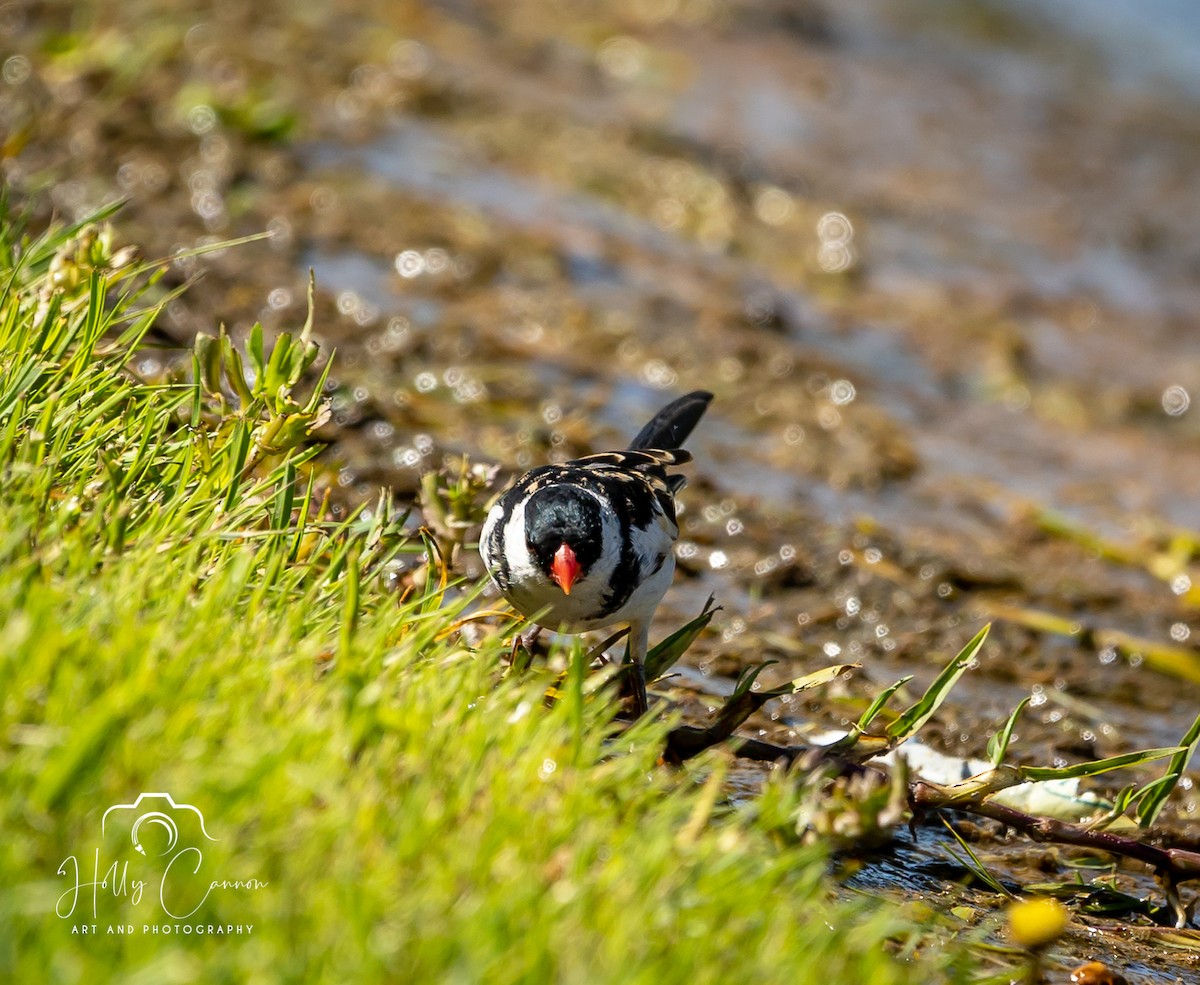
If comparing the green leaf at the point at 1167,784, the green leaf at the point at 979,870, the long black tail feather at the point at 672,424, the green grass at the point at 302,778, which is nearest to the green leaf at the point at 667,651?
the green grass at the point at 302,778

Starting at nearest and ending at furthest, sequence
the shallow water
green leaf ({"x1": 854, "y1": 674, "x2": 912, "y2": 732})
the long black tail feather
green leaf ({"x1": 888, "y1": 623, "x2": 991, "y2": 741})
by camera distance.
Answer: green leaf ({"x1": 854, "y1": 674, "x2": 912, "y2": 732}), green leaf ({"x1": 888, "y1": 623, "x2": 991, "y2": 741}), the long black tail feather, the shallow water

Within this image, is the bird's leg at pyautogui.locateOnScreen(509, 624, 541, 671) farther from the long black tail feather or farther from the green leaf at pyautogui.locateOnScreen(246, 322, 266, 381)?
the long black tail feather

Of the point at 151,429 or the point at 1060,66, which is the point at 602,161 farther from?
the point at 1060,66

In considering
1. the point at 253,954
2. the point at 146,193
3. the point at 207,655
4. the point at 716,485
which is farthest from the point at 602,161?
the point at 253,954

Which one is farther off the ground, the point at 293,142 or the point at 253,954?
the point at 253,954

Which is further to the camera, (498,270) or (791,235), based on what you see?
(791,235)

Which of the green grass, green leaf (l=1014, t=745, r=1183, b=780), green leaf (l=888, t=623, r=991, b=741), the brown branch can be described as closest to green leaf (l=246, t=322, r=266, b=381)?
the green grass

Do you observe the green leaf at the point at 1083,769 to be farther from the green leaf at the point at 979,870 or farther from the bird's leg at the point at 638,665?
the bird's leg at the point at 638,665

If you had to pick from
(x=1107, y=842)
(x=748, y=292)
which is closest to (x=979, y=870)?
(x=1107, y=842)
